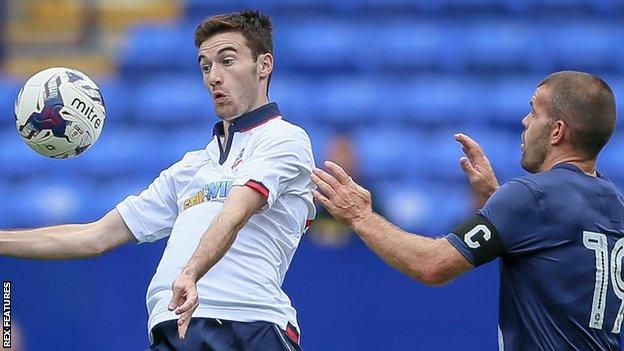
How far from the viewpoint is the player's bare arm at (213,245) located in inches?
148

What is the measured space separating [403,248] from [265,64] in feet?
3.59

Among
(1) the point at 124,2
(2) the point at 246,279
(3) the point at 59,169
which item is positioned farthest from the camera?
(1) the point at 124,2

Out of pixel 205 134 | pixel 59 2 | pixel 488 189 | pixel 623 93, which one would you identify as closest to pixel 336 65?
pixel 205 134

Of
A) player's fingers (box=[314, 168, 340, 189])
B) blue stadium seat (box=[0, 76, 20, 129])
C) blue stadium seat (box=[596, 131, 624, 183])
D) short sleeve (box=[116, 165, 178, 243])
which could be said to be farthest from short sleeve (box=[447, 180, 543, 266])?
blue stadium seat (box=[0, 76, 20, 129])

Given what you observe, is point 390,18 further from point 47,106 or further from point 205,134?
point 47,106

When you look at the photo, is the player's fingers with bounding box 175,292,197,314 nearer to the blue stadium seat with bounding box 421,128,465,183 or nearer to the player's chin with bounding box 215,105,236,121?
the player's chin with bounding box 215,105,236,121

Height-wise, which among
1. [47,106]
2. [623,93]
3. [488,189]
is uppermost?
[47,106]

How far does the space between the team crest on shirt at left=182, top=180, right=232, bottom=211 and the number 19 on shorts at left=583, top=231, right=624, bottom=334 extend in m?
1.27

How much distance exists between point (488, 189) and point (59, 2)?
9.06m

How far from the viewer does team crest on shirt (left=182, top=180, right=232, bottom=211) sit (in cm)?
440

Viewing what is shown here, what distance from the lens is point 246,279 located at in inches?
169

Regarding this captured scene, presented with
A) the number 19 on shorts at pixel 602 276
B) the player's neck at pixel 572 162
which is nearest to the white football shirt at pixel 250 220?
the player's neck at pixel 572 162

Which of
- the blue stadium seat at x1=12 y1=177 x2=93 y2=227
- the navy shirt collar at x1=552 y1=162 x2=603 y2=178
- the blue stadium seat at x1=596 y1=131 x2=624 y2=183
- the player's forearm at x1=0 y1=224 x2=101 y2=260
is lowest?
the blue stadium seat at x1=12 y1=177 x2=93 y2=227

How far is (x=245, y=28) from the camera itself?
4656mm
